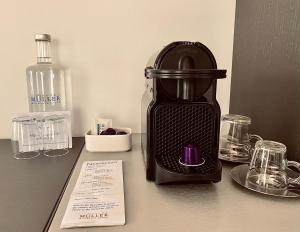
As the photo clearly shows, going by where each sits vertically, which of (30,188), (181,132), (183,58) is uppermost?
(183,58)

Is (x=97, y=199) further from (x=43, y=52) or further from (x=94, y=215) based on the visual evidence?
(x=43, y=52)

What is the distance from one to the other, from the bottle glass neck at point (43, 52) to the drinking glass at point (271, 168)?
729mm

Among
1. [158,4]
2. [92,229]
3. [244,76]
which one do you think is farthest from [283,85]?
[92,229]

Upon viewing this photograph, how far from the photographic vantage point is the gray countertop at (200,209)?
461 mm

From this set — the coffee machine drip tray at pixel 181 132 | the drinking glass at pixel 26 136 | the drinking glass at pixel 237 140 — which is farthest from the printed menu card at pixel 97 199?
the drinking glass at pixel 237 140

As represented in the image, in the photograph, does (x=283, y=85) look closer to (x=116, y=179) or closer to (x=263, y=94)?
(x=263, y=94)

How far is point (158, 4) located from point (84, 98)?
1.42 ft

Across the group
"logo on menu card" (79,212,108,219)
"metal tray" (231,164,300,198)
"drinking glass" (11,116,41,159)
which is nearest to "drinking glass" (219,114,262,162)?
"metal tray" (231,164,300,198)

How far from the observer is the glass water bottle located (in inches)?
36.1

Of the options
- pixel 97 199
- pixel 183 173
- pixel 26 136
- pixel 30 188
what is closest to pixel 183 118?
pixel 183 173

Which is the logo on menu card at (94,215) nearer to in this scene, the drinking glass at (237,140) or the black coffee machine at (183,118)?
the black coffee machine at (183,118)

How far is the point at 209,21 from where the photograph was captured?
0.98 m

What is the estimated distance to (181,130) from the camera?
632 mm

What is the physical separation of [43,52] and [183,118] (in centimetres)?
57
